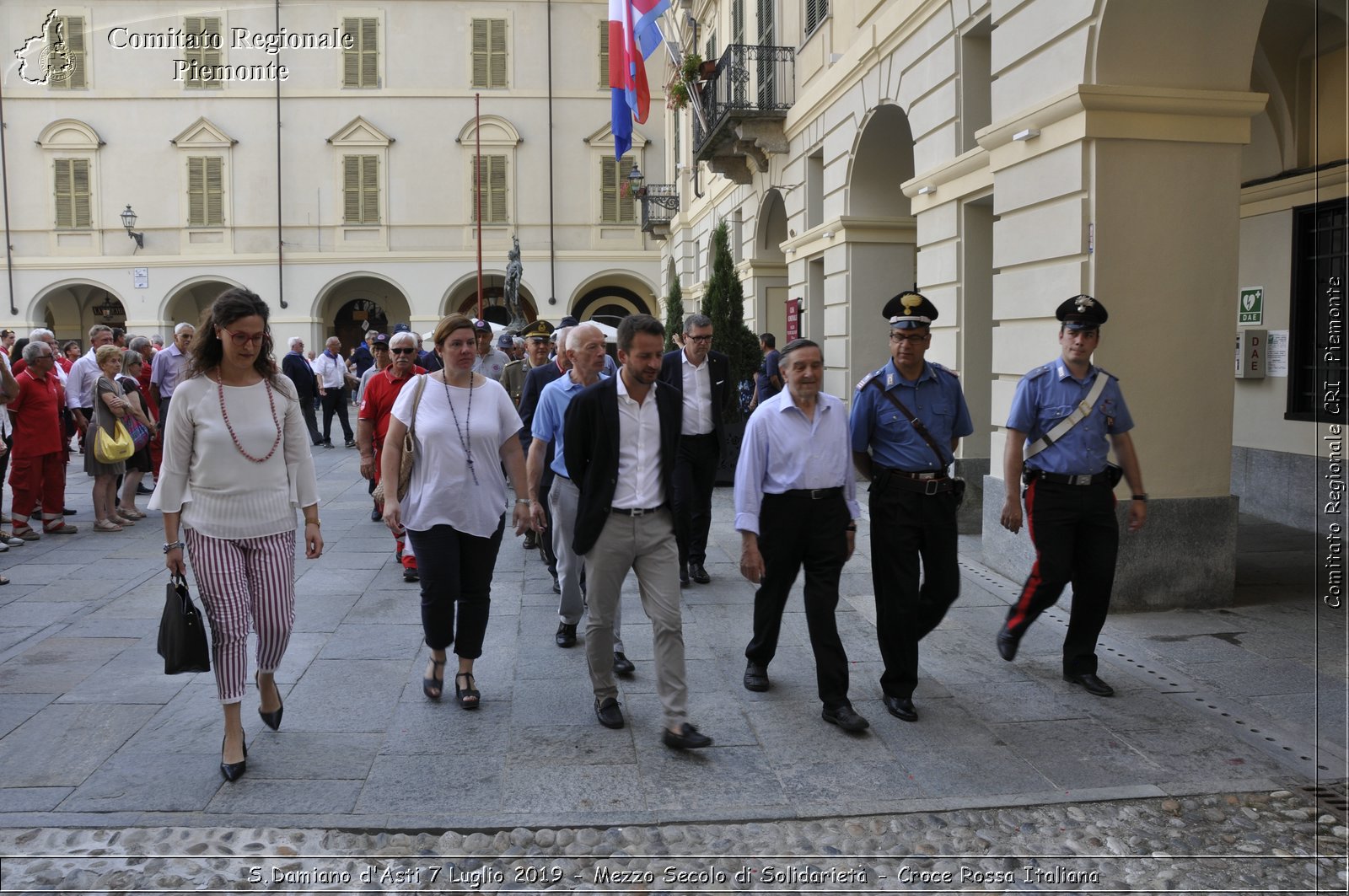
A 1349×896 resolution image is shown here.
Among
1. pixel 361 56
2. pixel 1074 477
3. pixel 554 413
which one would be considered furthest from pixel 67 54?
pixel 1074 477

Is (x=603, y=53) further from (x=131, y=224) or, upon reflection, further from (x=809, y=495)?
(x=809, y=495)

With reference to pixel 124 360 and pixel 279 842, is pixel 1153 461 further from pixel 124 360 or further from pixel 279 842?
pixel 124 360

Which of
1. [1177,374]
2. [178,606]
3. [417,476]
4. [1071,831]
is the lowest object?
[1071,831]

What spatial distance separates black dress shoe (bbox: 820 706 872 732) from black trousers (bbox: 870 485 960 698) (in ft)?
1.11

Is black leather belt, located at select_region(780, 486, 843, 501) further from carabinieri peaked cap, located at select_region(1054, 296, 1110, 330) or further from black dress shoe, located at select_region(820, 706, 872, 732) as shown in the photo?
carabinieri peaked cap, located at select_region(1054, 296, 1110, 330)

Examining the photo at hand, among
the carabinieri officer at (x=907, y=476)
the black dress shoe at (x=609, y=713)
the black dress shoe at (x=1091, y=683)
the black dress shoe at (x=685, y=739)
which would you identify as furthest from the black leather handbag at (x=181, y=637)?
the black dress shoe at (x=1091, y=683)

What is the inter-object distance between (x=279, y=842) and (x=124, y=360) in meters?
8.71

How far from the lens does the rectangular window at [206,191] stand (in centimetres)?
3328

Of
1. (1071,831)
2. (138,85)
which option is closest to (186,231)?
(138,85)

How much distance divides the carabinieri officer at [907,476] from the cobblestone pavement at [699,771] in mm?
411

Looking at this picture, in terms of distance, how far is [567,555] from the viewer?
6.29 meters

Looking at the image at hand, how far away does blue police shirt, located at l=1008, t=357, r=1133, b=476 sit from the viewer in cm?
561

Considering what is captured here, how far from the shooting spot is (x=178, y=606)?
4480 millimetres

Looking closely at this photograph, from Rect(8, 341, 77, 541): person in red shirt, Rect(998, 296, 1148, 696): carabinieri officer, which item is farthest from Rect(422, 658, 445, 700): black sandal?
Rect(8, 341, 77, 541): person in red shirt
